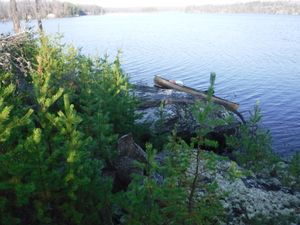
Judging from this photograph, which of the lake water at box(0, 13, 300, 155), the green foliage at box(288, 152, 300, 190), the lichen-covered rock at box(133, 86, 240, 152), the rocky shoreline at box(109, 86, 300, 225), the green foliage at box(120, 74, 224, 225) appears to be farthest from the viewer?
the lake water at box(0, 13, 300, 155)

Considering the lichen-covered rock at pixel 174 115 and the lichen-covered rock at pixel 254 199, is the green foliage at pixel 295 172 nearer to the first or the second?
the lichen-covered rock at pixel 254 199

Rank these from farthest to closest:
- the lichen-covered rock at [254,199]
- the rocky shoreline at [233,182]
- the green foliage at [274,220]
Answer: the lichen-covered rock at [254,199], the green foliage at [274,220], the rocky shoreline at [233,182]

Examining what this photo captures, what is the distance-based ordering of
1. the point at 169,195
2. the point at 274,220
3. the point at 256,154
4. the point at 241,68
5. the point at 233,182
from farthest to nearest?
1. the point at 241,68
2. the point at 256,154
3. the point at 233,182
4. the point at 274,220
5. the point at 169,195

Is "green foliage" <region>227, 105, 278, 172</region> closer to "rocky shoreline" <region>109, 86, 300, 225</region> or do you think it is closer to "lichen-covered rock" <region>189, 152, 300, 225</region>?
"rocky shoreline" <region>109, 86, 300, 225</region>

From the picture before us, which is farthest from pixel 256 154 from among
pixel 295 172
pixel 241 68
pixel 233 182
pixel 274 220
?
pixel 241 68

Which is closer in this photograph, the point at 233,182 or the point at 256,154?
the point at 233,182

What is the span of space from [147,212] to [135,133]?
6.77 meters

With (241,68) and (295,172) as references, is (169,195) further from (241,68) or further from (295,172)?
(241,68)

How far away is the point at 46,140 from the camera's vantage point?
674 centimetres

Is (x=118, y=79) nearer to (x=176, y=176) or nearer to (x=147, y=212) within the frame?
(x=176, y=176)

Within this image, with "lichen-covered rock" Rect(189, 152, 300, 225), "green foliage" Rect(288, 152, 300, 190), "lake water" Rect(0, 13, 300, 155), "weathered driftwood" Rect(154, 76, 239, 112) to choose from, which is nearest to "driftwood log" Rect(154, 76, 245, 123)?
"weathered driftwood" Rect(154, 76, 239, 112)

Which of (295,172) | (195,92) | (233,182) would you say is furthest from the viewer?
(195,92)

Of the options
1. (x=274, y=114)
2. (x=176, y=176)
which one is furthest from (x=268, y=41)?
(x=176, y=176)

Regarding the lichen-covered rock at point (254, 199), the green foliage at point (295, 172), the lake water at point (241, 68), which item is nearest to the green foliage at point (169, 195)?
the lichen-covered rock at point (254, 199)
